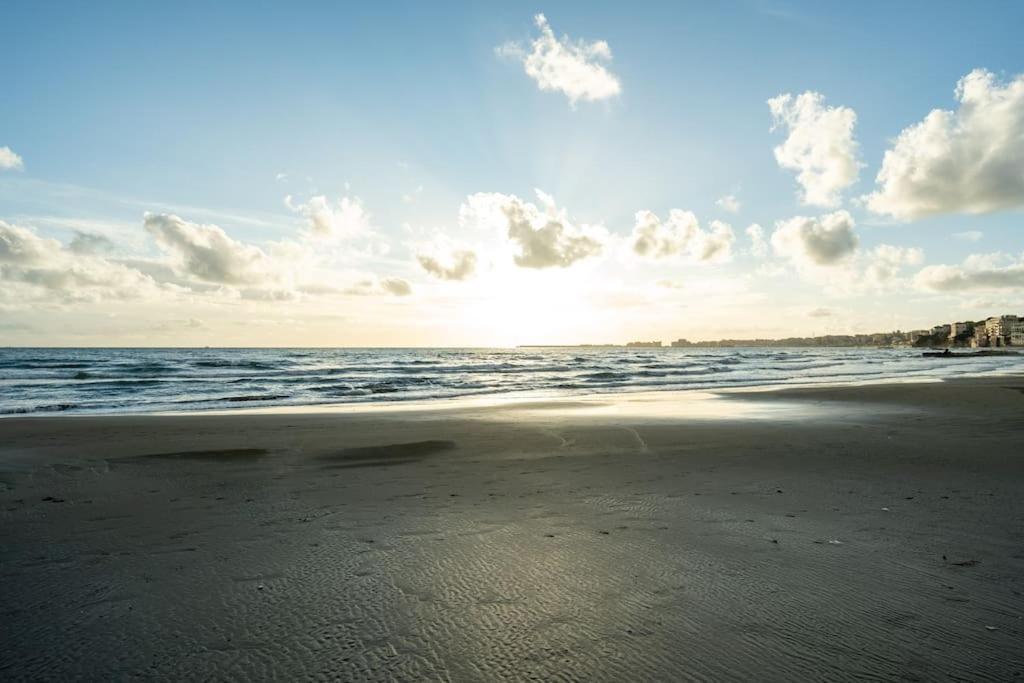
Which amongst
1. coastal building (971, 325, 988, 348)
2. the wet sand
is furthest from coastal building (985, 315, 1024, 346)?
the wet sand

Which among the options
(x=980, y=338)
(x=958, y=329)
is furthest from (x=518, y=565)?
(x=958, y=329)

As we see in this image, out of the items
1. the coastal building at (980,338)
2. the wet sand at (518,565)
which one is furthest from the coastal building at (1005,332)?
the wet sand at (518,565)

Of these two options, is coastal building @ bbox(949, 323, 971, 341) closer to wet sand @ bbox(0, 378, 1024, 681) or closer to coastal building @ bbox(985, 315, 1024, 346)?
coastal building @ bbox(985, 315, 1024, 346)

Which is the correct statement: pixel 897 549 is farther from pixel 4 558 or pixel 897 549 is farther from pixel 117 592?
pixel 4 558

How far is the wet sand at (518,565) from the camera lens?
9.34 feet

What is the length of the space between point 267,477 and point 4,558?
11.0ft

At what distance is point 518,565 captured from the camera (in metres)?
4.12

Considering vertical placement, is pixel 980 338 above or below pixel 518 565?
above

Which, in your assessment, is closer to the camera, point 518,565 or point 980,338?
point 518,565

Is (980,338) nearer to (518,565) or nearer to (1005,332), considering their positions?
(1005,332)

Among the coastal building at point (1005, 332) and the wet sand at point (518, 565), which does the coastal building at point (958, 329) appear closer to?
the coastal building at point (1005, 332)

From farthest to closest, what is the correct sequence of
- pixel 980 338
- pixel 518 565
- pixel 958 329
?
pixel 958 329, pixel 980 338, pixel 518 565

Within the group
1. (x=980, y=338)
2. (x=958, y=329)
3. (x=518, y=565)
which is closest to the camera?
(x=518, y=565)

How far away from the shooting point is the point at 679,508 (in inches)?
227
